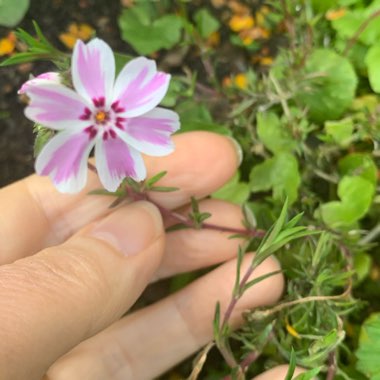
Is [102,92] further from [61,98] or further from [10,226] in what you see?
[10,226]

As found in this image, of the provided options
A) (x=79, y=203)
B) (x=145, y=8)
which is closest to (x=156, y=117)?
(x=79, y=203)

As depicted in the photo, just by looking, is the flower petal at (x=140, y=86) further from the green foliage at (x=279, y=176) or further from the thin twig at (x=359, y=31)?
the thin twig at (x=359, y=31)

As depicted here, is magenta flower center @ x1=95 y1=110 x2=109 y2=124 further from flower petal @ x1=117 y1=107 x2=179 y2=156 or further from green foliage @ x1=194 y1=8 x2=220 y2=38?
green foliage @ x1=194 y1=8 x2=220 y2=38

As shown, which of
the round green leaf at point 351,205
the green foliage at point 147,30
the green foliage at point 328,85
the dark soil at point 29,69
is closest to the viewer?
the round green leaf at point 351,205

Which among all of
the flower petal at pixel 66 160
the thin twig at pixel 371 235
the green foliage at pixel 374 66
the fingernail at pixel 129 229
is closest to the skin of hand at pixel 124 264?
the fingernail at pixel 129 229

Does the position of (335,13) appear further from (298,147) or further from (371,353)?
(371,353)

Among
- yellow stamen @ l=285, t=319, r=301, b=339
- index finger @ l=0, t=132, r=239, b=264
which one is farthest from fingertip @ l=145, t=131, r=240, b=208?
yellow stamen @ l=285, t=319, r=301, b=339
